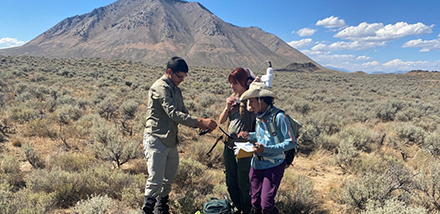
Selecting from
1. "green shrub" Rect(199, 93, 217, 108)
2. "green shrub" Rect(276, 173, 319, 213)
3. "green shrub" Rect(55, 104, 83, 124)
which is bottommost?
"green shrub" Rect(276, 173, 319, 213)

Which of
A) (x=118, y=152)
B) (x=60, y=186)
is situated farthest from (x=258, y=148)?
(x=118, y=152)

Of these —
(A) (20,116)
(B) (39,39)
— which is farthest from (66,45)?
(A) (20,116)

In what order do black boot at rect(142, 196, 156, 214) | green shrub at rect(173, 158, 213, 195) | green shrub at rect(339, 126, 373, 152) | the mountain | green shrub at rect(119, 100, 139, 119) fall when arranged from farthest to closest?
1. the mountain
2. green shrub at rect(119, 100, 139, 119)
3. green shrub at rect(339, 126, 373, 152)
4. green shrub at rect(173, 158, 213, 195)
5. black boot at rect(142, 196, 156, 214)

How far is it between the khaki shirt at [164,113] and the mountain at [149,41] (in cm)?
12456

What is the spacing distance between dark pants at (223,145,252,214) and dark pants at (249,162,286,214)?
0.93 feet

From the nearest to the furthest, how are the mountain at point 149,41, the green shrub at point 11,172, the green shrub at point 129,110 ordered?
the green shrub at point 11,172 → the green shrub at point 129,110 → the mountain at point 149,41

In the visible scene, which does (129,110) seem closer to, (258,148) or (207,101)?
(207,101)

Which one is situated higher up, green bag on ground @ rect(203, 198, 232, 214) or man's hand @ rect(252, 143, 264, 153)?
man's hand @ rect(252, 143, 264, 153)

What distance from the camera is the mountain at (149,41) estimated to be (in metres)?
135

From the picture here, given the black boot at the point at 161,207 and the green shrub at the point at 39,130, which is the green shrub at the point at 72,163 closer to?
the black boot at the point at 161,207

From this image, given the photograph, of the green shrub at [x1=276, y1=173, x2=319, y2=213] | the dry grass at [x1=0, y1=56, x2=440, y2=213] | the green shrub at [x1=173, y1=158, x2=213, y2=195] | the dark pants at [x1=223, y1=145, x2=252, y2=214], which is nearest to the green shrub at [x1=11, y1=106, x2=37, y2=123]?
the dry grass at [x1=0, y1=56, x2=440, y2=213]

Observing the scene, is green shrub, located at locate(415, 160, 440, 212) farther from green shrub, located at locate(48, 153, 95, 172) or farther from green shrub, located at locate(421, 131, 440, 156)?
green shrub, located at locate(48, 153, 95, 172)

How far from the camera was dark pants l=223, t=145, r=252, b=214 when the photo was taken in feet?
9.29

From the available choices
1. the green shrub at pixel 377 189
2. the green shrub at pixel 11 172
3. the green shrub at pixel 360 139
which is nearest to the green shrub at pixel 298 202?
the green shrub at pixel 377 189
